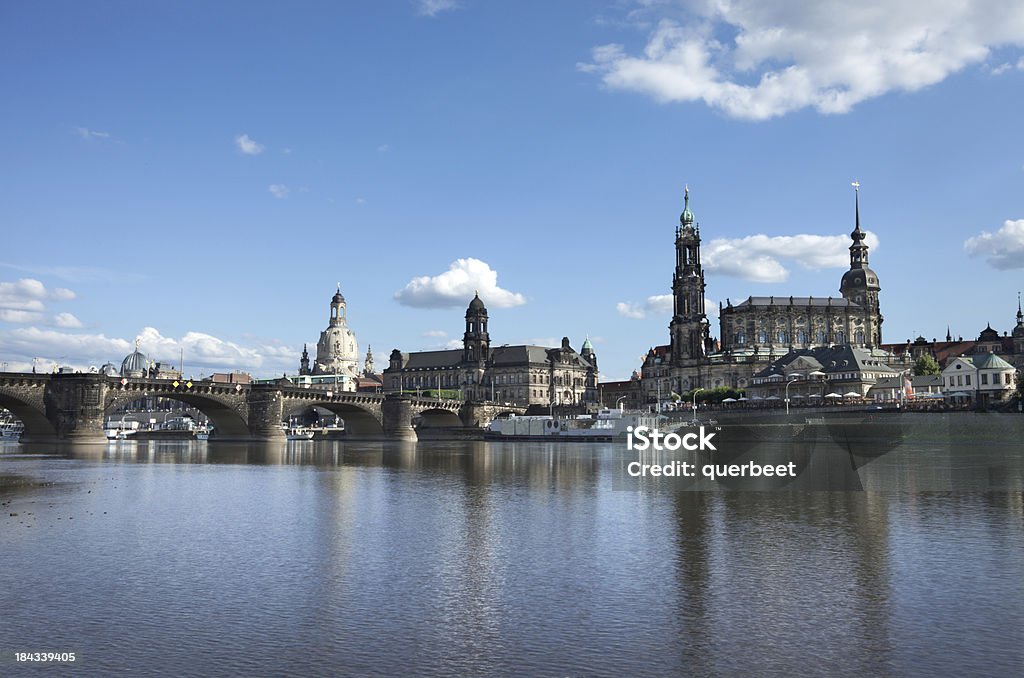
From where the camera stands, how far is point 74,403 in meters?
106

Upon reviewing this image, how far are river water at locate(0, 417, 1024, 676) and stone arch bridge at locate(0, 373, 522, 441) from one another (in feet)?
231

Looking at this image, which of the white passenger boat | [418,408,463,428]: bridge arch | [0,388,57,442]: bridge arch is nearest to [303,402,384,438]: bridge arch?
[418,408,463,428]: bridge arch

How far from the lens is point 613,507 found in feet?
122

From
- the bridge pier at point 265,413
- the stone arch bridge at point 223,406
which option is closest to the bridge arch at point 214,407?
the stone arch bridge at point 223,406

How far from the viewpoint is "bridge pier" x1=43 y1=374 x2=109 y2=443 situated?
4156 inches

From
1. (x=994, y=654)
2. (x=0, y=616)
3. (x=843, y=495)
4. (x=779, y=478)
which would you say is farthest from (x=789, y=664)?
(x=779, y=478)

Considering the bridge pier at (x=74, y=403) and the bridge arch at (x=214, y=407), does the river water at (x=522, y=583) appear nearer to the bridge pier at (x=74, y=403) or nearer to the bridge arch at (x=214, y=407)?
the bridge pier at (x=74, y=403)

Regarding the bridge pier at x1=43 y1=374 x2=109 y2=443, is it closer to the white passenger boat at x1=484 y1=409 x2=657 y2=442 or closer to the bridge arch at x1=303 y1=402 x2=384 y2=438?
the bridge arch at x1=303 y1=402 x2=384 y2=438

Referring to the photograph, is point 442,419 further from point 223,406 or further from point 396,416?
point 223,406

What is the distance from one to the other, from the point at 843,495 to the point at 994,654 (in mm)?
25817

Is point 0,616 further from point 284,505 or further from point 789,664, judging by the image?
point 284,505

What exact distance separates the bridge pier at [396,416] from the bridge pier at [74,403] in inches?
2162

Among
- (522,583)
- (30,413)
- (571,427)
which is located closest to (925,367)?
(571,427)

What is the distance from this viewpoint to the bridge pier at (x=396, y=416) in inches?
6014
